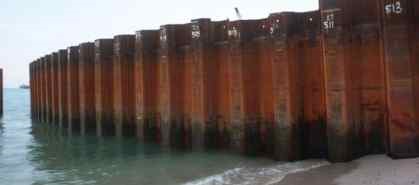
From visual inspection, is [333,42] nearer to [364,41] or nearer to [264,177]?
[364,41]

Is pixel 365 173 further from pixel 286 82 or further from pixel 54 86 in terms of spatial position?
pixel 54 86

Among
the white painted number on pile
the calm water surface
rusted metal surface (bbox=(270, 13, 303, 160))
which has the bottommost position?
the calm water surface

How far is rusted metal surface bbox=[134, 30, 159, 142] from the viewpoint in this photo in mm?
11594

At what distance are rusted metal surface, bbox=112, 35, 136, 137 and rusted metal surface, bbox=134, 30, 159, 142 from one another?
102 cm

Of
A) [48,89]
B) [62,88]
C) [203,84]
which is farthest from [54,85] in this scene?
[203,84]

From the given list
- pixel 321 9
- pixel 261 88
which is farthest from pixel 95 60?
pixel 321 9

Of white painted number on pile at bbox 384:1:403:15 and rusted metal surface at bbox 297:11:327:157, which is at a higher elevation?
white painted number on pile at bbox 384:1:403:15

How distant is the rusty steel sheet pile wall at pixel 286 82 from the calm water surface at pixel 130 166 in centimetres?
39

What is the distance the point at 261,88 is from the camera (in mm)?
8953

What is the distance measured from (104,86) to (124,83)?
4.63 feet

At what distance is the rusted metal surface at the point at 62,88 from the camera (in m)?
17.5

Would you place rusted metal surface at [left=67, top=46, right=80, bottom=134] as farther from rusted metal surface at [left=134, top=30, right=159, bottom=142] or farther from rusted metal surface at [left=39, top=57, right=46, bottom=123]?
rusted metal surface at [left=39, top=57, right=46, bottom=123]

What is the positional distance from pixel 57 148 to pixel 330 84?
9.04 metres

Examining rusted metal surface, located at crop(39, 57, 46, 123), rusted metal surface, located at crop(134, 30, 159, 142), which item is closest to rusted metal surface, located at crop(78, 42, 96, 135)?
rusted metal surface, located at crop(134, 30, 159, 142)
